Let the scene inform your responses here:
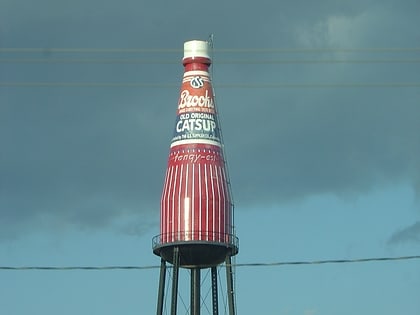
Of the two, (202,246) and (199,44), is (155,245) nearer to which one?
(202,246)

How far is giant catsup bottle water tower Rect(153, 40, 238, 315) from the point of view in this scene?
80.2m

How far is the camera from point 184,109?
8156 cm

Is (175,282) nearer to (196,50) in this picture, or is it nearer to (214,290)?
(214,290)

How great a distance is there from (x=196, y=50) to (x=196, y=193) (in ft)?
24.3

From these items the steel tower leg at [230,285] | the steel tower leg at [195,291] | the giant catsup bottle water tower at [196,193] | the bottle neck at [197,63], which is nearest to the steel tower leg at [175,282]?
the giant catsup bottle water tower at [196,193]

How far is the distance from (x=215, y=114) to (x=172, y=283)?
9.08m

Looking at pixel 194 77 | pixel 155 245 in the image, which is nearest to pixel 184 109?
pixel 194 77

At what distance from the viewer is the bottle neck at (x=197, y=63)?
82.1 m

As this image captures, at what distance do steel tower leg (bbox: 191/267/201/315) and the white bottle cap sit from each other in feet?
35.7

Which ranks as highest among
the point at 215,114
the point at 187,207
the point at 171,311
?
the point at 215,114

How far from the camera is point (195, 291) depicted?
81750mm

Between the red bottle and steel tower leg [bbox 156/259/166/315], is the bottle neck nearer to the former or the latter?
the red bottle

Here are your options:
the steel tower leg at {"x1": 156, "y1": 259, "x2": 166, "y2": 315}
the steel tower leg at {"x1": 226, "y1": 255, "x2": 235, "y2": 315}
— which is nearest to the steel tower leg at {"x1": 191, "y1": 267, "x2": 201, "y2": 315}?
the steel tower leg at {"x1": 156, "y1": 259, "x2": 166, "y2": 315}

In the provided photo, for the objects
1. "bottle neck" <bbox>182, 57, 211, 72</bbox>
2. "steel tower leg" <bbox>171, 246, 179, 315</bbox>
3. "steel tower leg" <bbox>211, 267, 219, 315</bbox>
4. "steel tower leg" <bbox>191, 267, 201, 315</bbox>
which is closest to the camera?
"steel tower leg" <bbox>171, 246, 179, 315</bbox>
